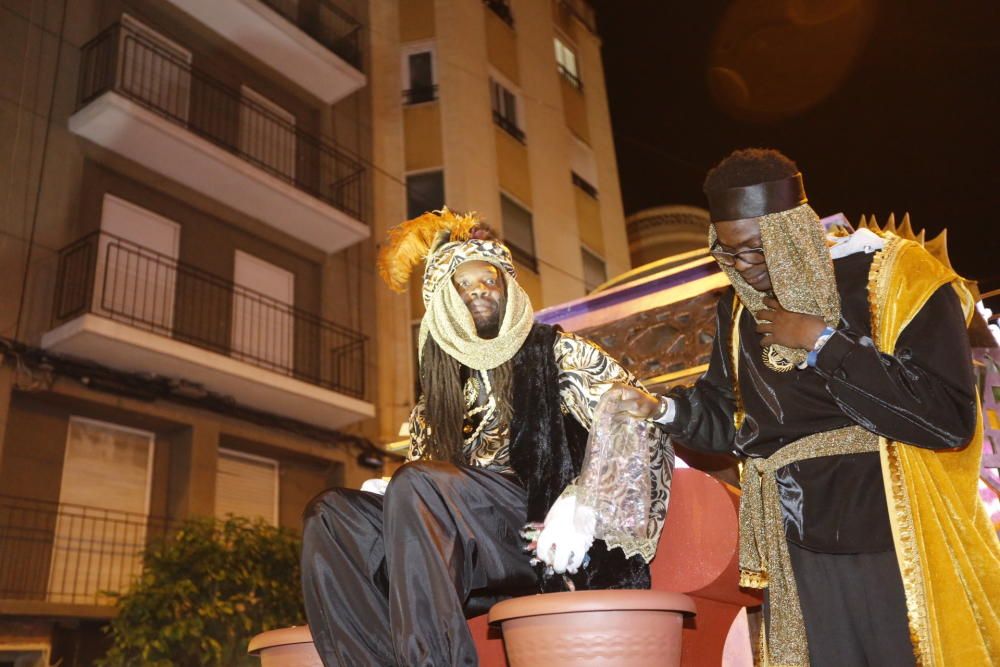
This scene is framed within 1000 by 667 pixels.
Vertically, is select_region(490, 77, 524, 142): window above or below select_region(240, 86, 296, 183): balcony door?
above

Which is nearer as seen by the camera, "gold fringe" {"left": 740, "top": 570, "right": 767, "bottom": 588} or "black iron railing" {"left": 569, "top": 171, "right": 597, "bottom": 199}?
"gold fringe" {"left": 740, "top": 570, "right": 767, "bottom": 588}

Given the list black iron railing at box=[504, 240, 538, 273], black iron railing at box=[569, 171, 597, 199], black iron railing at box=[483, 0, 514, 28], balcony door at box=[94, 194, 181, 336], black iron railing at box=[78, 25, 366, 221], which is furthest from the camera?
black iron railing at box=[569, 171, 597, 199]

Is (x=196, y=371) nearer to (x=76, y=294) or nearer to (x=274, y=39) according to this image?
(x=76, y=294)

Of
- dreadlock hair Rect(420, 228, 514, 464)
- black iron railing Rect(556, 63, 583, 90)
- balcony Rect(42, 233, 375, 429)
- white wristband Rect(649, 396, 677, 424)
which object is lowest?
white wristband Rect(649, 396, 677, 424)

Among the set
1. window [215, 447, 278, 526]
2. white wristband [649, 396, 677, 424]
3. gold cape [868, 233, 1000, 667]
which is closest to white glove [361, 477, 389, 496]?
white wristband [649, 396, 677, 424]

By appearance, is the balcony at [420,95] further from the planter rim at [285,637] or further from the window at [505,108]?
the planter rim at [285,637]

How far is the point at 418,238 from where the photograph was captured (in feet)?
11.3

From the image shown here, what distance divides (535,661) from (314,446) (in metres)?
10.1

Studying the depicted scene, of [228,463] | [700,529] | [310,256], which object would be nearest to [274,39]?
[310,256]

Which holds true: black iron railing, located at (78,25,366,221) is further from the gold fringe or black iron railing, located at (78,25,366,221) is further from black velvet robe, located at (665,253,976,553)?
the gold fringe

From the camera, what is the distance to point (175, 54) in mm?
11750

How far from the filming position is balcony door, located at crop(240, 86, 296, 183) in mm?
12539

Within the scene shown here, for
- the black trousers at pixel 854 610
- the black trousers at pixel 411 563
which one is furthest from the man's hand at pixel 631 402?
the black trousers at pixel 854 610

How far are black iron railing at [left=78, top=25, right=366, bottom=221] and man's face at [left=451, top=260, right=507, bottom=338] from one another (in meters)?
8.39
